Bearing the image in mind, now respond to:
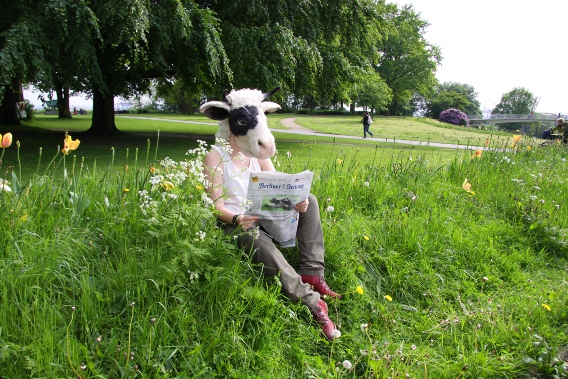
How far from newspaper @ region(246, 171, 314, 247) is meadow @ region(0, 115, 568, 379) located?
29cm

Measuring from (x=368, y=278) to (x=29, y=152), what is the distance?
9.80 m

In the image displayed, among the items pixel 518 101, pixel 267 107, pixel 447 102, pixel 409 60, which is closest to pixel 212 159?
pixel 267 107

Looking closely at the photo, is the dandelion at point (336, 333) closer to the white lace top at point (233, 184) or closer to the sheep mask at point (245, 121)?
the white lace top at point (233, 184)

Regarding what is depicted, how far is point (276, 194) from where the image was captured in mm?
2607

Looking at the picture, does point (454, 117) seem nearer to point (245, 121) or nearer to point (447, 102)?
point (447, 102)

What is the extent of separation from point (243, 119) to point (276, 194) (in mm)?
700

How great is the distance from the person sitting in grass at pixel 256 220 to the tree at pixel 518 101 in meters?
111

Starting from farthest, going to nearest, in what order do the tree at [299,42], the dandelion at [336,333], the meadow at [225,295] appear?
the tree at [299,42] < the dandelion at [336,333] < the meadow at [225,295]

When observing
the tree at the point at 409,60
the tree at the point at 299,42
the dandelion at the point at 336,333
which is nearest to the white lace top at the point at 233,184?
the dandelion at the point at 336,333

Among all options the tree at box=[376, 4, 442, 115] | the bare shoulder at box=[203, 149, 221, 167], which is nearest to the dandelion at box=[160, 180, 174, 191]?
the bare shoulder at box=[203, 149, 221, 167]

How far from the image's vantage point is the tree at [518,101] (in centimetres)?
9916

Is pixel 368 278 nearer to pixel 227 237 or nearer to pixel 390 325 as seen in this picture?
pixel 390 325

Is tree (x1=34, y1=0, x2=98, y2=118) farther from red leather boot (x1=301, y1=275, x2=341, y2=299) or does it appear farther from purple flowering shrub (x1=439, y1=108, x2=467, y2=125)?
purple flowering shrub (x1=439, y1=108, x2=467, y2=125)

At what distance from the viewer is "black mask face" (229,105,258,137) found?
299 cm
